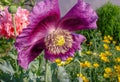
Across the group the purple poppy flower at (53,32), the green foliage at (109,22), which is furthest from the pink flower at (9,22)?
the green foliage at (109,22)

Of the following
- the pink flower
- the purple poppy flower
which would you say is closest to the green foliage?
the pink flower

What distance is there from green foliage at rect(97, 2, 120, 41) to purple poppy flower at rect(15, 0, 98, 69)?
5.02 meters

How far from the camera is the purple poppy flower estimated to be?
1.66 metres

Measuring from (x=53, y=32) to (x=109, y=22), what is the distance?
5209 mm

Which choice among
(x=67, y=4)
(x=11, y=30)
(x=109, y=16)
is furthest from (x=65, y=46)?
(x=67, y=4)

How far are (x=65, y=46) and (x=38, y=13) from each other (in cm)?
25

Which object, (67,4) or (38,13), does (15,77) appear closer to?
(38,13)

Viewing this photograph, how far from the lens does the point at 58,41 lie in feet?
5.80

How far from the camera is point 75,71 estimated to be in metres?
4.45

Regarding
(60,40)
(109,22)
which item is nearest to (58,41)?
(60,40)

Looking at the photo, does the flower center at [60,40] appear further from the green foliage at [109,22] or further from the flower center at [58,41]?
the green foliage at [109,22]

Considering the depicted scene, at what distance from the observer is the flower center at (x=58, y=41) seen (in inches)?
69.6

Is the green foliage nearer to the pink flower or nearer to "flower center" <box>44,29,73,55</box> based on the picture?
the pink flower

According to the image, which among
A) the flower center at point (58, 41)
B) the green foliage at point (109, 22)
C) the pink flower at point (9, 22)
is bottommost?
the flower center at point (58, 41)
